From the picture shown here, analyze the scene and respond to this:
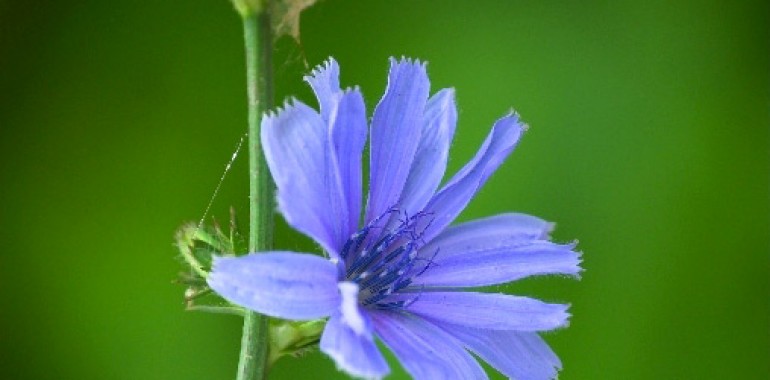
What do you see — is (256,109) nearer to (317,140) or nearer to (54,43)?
(317,140)

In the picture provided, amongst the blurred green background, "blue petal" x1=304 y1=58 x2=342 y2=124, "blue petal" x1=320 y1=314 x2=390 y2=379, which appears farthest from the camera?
the blurred green background

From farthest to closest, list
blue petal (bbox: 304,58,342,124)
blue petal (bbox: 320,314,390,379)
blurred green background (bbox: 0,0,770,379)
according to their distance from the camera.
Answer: blurred green background (bbox: 0,0,770,379) < blue petal (bbox: 304,58,342,124) < blue petal (bbox: 320,314,390,379)

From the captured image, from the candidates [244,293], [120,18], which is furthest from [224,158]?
[244,293]

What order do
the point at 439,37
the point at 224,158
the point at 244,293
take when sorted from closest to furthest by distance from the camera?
the point at 244,293
the point at 224,158
the point at 439,37

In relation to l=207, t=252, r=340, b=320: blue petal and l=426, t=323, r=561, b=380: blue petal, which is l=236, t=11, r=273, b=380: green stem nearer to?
l=207, t=252, r=340, b=320: blue petal

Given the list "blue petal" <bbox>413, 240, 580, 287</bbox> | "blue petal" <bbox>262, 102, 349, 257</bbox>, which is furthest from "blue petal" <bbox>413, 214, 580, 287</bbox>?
"blue petal" <bbox>262, 102, 349, 257</bbox>

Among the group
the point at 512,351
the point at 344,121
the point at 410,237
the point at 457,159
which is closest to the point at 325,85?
the point at 344,121

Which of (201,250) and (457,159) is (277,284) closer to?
(201,250)
